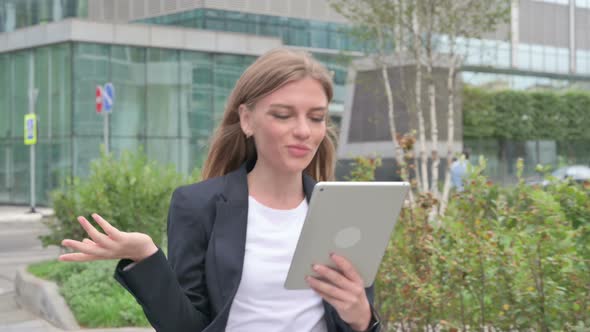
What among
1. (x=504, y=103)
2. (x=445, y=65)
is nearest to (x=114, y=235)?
(x=445, y=65)

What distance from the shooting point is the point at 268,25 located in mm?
38750

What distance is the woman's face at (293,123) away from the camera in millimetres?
2305

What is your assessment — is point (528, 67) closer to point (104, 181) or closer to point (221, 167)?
point (104, 181)

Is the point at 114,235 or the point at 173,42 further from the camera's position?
the point at 173,42

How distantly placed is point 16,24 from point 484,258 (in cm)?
3271

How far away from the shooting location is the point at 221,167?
8.98 ft

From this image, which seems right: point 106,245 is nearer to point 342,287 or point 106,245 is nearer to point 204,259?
point 204,259

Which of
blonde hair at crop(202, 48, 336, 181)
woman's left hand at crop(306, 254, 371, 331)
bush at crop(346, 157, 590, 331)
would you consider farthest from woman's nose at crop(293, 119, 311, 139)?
bush at crop(346, 157, 590, 331)

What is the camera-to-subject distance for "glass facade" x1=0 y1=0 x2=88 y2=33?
3397cm

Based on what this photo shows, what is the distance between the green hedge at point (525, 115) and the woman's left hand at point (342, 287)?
40083 millimetres

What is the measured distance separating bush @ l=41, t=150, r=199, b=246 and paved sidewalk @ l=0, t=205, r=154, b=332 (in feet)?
3.60

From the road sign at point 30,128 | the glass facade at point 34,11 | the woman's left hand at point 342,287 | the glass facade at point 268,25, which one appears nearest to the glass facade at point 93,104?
the road sign at point 30,128

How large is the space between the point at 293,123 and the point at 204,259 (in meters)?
0.43

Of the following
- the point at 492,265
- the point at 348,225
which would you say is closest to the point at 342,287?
the point at 348,225
